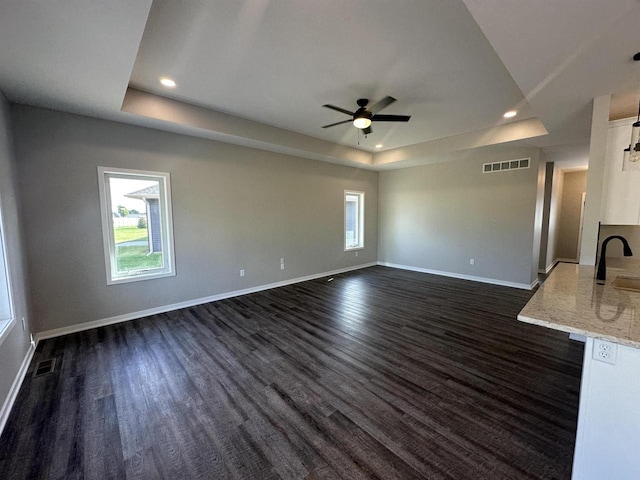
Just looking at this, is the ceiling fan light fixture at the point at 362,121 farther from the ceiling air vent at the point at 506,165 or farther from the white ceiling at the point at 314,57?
the ceiling air vent at the point at 506,165

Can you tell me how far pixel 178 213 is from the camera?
→ 404 centimetres

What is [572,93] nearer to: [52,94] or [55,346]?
[52,94]

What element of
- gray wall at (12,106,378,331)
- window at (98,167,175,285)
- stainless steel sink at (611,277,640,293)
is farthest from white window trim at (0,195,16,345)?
stainless steel sink at (611,277,640,293)

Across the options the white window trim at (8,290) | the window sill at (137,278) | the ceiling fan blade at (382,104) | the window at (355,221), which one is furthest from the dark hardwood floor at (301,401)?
the window at (355,221)

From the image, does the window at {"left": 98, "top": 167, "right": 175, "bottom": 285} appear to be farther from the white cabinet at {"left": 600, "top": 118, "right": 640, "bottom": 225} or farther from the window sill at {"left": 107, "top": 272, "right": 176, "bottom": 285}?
the white cabinet at {"left": 600, "top": 118, "right": 640, "bottom": 225}

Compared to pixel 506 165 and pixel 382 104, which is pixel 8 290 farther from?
pixel 506 165

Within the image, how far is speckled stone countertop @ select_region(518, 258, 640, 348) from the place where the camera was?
3.92 feet

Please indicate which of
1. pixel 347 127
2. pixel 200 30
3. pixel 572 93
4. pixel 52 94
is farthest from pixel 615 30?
pixel 52 94

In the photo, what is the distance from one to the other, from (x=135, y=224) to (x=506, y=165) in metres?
6.73

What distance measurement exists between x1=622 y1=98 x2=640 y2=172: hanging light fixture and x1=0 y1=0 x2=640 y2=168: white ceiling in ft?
1.33

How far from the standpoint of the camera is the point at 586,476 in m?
1.27

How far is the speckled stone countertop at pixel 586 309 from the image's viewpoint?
1.19 metres

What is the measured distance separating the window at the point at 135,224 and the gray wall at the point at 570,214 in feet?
33.1

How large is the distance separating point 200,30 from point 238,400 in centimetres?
306
